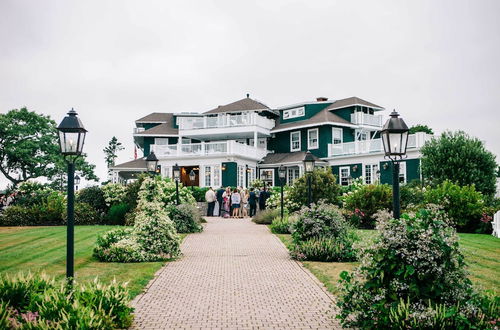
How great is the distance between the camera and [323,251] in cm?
1116

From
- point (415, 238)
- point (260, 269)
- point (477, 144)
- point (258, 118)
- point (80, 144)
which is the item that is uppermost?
point (258, 118)

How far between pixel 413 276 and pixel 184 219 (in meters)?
13.4

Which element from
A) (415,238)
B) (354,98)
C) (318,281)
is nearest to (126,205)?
Result: (318,281)

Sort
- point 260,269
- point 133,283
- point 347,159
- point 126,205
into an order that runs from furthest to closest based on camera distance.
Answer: point 347,159, point 126,205, point 260,269, point 133,283

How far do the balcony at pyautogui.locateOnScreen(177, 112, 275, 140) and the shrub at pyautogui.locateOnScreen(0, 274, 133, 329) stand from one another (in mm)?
31449

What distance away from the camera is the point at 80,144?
6875mm

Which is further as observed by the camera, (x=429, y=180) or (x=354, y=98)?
(x=354, y=98)

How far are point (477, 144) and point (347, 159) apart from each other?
38.6ft

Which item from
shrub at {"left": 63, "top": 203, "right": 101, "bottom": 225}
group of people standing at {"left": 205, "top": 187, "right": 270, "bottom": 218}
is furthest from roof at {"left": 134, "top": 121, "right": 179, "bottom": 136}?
shrub at {"left": 63, "top": 203, "right": 101, "bottom": 225}

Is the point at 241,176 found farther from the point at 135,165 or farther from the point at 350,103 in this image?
the point at 135,165

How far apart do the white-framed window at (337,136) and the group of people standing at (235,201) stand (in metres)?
12.3

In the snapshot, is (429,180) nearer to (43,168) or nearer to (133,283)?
(133,283)

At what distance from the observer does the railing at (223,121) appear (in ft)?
122

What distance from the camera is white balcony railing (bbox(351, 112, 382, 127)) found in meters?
37.2
